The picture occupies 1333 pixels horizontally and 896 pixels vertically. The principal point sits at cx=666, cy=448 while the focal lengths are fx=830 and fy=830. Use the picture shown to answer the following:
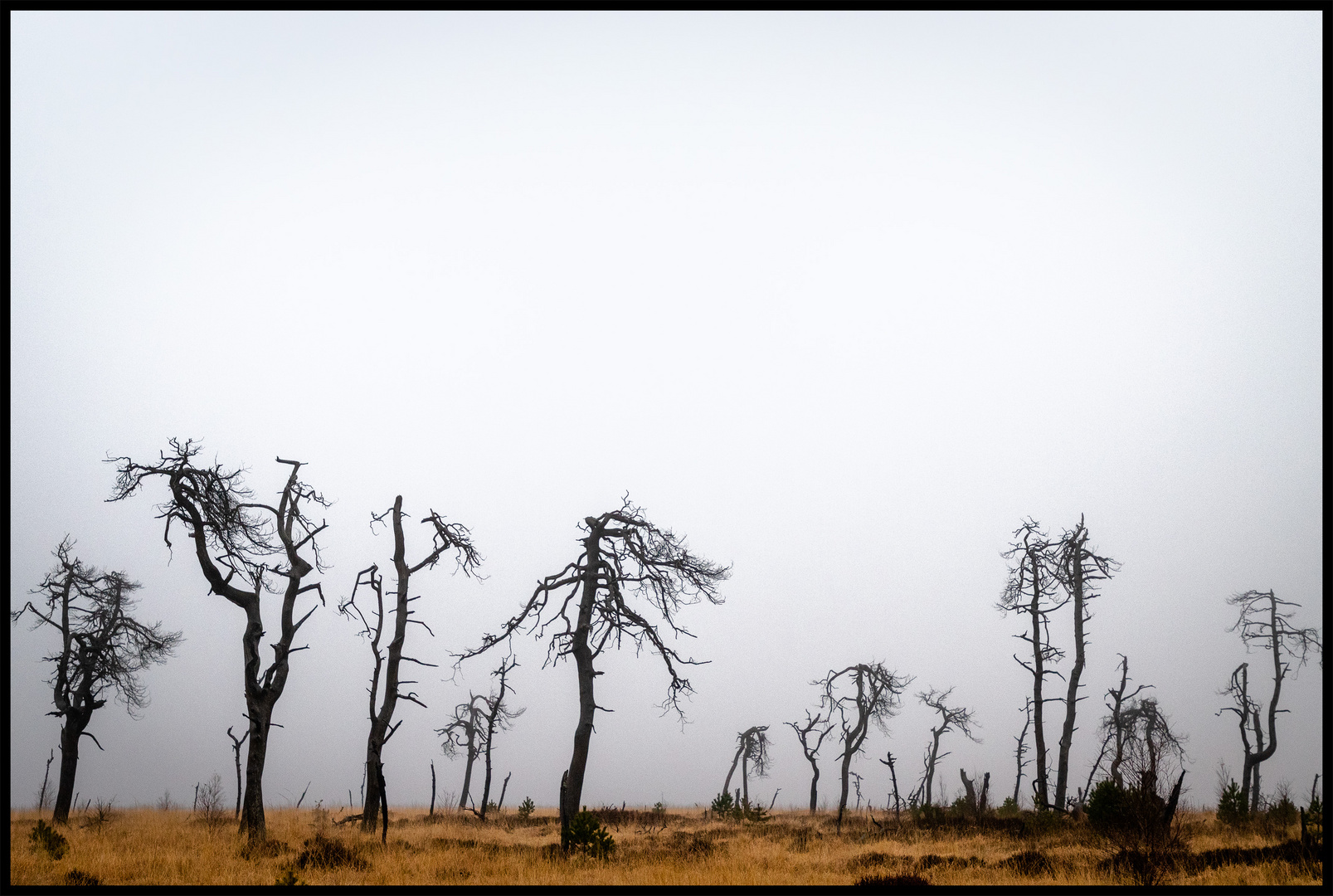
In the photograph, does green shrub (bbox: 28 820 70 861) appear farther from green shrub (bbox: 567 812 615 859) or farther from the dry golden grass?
green shrub (bbox: 567 812 615 859)

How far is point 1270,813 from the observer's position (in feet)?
70.5

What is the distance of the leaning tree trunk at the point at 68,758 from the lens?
21.7 meters

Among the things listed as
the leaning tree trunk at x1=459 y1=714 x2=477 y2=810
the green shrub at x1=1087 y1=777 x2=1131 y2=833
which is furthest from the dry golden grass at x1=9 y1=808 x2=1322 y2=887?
the leaning tree trunk at x1=459 y1=714 x2=477 y2=810

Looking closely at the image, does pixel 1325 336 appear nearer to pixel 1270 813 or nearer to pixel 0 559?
pixel 1270 813

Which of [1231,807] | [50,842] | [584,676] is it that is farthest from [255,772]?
[1231,807]

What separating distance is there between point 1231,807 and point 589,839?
17.2 metres

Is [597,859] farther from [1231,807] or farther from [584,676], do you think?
[1231,807]

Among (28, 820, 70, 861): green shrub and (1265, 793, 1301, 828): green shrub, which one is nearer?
(28, 820, 70, 861): green shrub

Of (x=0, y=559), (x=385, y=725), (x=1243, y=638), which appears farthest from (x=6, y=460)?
(x=1243, y=638)

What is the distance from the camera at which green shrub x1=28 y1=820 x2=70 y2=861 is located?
14.9 meters

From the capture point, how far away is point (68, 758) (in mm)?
22109

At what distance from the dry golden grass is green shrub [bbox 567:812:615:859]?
1.02 feet

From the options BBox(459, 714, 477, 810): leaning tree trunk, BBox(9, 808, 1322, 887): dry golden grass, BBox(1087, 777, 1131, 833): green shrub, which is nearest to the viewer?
BBox(9, 808, 1322, 887): dry golden grass

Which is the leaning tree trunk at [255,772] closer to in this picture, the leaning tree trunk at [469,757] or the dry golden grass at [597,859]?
the dry golden grass at [597,859]
